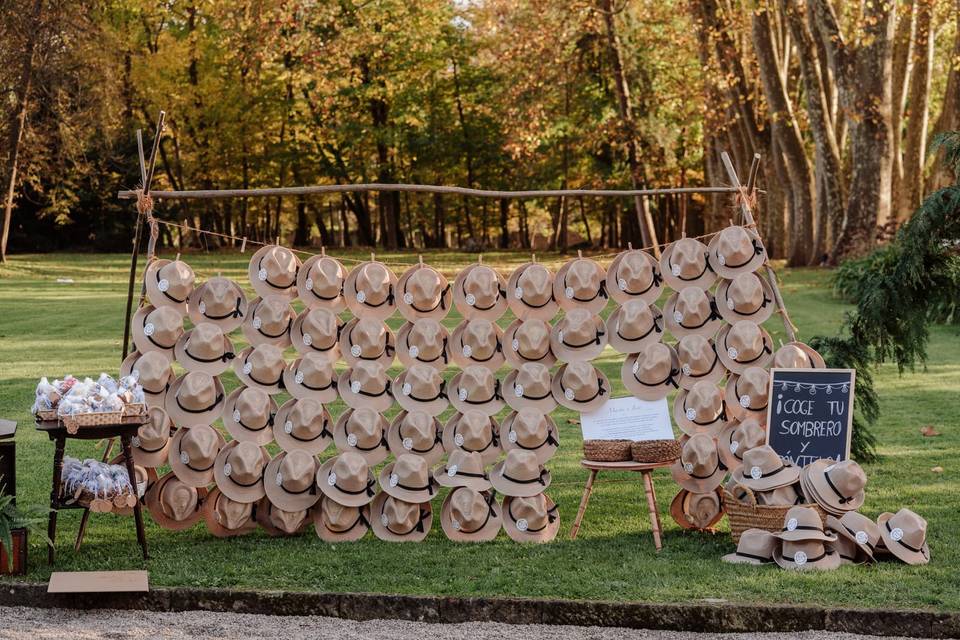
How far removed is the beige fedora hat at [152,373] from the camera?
6.70 m

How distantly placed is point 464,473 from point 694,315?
1.65m

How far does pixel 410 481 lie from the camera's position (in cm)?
664

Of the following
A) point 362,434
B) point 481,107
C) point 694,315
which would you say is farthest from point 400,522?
point 481,107

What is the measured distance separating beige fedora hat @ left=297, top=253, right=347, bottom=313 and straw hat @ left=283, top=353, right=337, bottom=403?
0.32 meters

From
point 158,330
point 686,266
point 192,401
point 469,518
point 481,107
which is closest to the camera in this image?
point 469,518

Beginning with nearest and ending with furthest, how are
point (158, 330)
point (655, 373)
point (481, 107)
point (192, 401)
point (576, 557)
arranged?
point (576, 557) → point (192, 401) → point (158, 330) → point (655, 373) → point (481, 107)

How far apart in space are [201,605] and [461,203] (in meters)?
40.4

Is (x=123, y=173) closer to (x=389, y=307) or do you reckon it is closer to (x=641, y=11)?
(x=641, y=11)

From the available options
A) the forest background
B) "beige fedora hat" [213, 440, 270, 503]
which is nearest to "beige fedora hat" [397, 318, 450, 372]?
"beige fedora hat" [213, 440, 270, 503]

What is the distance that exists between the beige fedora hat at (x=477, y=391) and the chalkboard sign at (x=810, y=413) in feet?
5.22

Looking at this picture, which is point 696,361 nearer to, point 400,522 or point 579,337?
point 579,337

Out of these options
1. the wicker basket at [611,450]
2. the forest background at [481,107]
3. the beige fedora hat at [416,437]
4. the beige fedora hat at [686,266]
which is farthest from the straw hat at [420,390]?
the forest background at [481,107]

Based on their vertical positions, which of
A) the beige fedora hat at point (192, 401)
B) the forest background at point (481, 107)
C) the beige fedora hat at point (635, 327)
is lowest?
the beige fedora hat at point (192, 401)

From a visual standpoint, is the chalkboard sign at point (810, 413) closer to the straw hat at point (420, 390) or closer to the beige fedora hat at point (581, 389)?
the beige fedora hat at point (581, 389)
